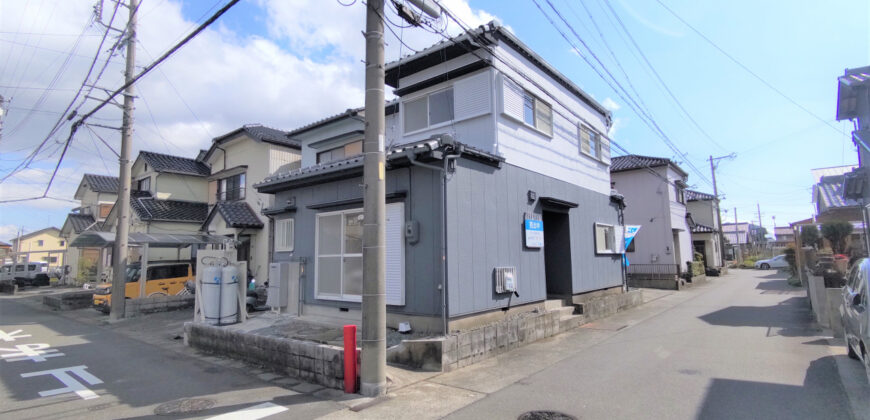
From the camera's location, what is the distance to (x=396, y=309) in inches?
302

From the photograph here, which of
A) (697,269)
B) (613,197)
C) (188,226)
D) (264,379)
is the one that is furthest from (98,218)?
(697,269)

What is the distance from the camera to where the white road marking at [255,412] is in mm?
4672

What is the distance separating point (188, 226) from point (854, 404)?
2569cm

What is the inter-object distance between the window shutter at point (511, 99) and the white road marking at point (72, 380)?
28.1 feet

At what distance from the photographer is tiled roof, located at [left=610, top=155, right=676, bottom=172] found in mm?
21266

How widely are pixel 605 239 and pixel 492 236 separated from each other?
20.6ft

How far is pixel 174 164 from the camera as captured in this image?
76.8 ft

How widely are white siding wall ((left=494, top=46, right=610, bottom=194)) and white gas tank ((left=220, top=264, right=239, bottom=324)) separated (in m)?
6.36

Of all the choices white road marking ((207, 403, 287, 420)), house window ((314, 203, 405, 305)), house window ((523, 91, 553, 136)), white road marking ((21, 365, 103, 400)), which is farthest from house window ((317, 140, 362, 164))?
white road marking ((207, 403, 287, 420))

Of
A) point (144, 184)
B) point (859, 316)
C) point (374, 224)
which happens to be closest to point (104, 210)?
point (144, 184)

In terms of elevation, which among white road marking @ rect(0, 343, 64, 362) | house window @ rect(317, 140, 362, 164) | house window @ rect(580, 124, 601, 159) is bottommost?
white road marking @ rect(0, 343, 64, 362)

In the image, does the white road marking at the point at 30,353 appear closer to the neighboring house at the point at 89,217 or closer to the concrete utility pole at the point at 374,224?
the concrete utility pole at the point at 374,224

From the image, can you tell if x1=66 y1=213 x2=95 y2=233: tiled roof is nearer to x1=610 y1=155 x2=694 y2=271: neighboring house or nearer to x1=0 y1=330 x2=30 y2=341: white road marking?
x1=0 y1=330 x2=30 y2=341: white road marking

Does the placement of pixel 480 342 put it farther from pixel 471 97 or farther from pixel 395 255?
pixel 471 97
